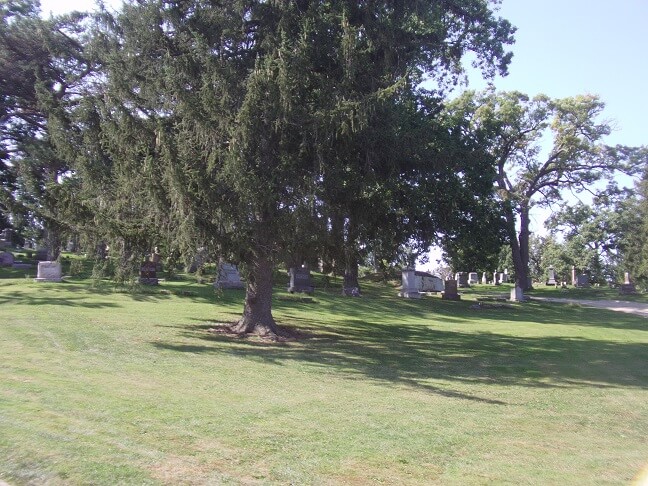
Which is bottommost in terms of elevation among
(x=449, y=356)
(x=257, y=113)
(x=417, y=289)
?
(x=449, y=356)

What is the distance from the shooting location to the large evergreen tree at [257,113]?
1355 centimetres

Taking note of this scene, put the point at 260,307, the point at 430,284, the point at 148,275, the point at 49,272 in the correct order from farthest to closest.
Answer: the point at 430,284
the point at 148,275
the point at 49,272
the point at 260,307

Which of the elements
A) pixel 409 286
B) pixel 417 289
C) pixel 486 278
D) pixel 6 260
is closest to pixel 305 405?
pixel 409 286

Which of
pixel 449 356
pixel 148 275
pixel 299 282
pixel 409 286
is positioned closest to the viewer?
pixel 449 356

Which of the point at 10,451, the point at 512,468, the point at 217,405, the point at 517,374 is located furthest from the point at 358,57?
the point at 10,451

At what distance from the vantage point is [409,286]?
35.2 m

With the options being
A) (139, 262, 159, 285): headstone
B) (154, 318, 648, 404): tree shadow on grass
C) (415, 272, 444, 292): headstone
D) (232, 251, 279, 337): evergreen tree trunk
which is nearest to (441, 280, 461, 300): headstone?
(415, 272, 444, 292): headstone

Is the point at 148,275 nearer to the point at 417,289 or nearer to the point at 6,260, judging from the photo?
the point at 6,260

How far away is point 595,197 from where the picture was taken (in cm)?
4775

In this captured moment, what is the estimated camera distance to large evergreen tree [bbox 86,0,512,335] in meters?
13.6

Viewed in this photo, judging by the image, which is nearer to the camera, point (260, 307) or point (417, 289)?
point (260, 307)

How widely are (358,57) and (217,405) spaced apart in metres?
9.67

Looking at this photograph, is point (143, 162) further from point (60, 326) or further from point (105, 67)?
point (60, 326)

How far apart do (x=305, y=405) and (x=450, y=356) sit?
7.32 m
